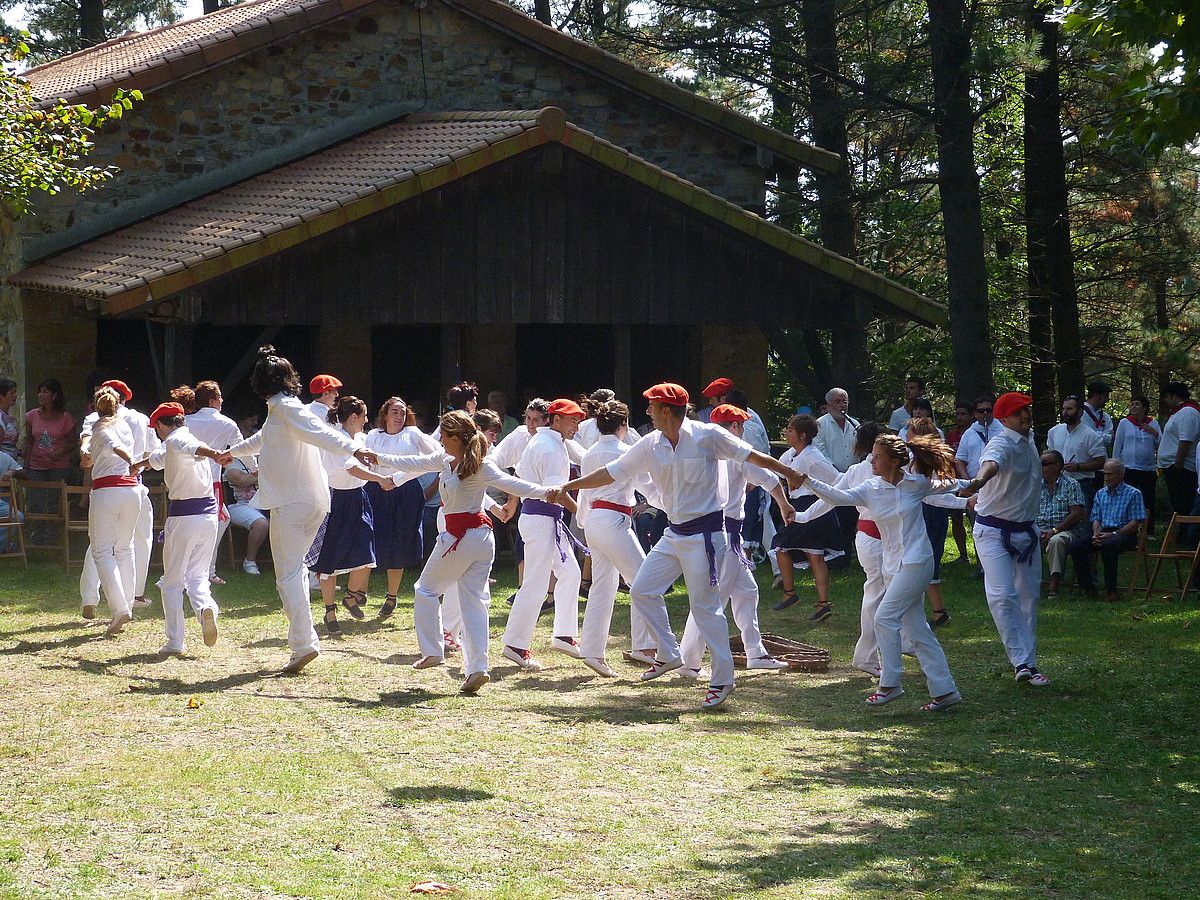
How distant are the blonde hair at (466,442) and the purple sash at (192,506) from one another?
2341mm

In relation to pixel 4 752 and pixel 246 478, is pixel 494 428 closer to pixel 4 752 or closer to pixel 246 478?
pixel 4 752

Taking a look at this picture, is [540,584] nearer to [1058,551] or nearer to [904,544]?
[904,544]

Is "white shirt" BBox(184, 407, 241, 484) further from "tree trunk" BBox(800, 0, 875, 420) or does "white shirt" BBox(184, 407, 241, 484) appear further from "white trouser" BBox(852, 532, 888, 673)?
"tree trunk" BBox(800, 0, 875, 420)

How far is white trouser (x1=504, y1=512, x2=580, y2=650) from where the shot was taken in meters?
10.3

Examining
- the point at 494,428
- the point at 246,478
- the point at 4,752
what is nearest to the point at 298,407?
the point at 494,428

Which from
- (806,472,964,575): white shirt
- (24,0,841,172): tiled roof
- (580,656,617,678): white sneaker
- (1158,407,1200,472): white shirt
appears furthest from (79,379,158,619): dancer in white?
(1158,407,1200,472): white shirt

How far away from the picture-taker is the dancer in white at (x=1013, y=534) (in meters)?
9.62

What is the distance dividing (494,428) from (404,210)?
593cm

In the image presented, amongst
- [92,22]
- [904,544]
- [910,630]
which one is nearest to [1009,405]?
[904,544]

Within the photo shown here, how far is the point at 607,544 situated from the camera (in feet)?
34.0

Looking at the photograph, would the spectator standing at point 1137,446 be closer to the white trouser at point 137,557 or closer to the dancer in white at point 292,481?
the dancer in white at point 292,481

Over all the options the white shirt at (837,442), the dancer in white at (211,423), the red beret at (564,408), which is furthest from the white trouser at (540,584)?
the white shirt at (837,442)

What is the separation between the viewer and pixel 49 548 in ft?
49.9

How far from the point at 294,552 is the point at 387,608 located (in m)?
2.93
